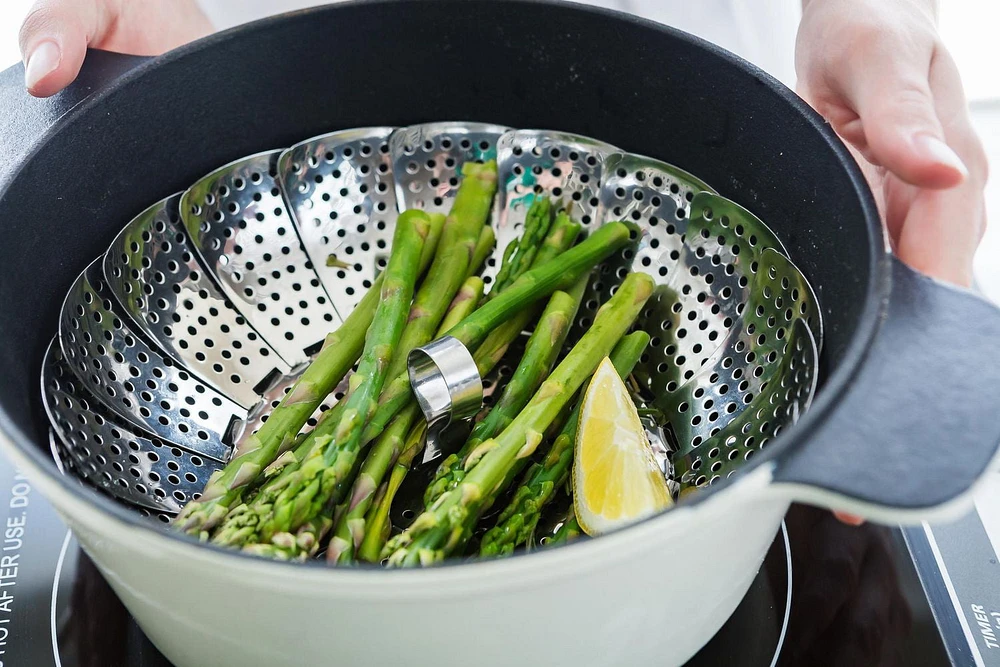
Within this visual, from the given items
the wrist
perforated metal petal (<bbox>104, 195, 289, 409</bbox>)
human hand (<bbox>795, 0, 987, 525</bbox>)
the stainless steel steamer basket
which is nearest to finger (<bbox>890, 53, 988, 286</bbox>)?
human hand (<bbox>795, 0, 987, 525</bbox>)

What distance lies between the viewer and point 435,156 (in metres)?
1.41

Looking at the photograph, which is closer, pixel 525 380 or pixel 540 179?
pixel 525 380

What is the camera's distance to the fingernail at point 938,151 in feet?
2.96

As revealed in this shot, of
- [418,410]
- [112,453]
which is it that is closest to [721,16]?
[418,410]

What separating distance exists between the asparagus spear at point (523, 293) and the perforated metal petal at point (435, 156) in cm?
24

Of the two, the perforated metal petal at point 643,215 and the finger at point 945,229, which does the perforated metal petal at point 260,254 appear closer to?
the perforated metal petal at point 643,215

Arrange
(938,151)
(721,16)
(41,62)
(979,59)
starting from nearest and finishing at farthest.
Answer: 1. (938,151)
2. (41,62)
3. (721,16)
4. (979,59)

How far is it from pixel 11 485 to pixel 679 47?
3.40 ft

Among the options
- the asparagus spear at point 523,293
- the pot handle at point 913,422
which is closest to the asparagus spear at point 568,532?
the asparagus spear at point 523,293

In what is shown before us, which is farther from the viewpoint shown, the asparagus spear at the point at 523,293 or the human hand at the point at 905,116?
the asparagus spear at the point at 523,293

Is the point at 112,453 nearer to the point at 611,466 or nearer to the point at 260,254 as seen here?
the point at 260,254

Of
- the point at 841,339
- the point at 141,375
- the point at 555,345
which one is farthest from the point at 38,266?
the point at 841,339

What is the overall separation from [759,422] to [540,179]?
0.52 metres

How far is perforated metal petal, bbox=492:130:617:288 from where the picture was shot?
1376mm
